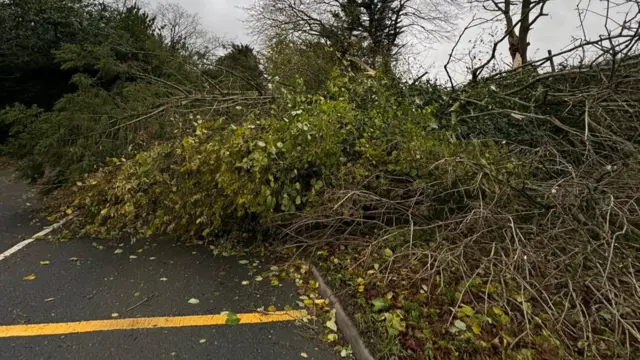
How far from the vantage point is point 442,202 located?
3412 millimetres

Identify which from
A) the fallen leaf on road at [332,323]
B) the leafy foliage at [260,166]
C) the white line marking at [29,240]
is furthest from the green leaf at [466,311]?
the white line marking at [29,240]

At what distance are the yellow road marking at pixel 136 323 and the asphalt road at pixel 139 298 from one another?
0.04 m

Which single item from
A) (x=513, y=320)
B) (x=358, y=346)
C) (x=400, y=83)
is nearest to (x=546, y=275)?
(x=513, y=320)

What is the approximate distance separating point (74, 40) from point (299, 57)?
7445mm

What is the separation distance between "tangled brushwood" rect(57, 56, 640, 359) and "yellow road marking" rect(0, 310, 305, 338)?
64 centimetres

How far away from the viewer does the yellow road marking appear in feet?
7.98

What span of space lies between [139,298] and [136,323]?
37 cm

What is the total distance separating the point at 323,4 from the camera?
1483 centimetres

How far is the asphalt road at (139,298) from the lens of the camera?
228 cm

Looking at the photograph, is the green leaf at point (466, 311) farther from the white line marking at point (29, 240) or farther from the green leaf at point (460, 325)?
the white line marking at point (29, 240)

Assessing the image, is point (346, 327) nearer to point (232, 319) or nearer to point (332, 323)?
point (332, 323)

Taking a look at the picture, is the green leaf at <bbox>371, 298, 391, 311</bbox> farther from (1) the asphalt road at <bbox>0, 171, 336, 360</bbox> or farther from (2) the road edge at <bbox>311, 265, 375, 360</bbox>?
(1) the asphalt road at <bbox>0, 171, 336, 360</bbox>

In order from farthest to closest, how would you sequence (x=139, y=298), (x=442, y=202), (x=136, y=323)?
(x=442, y=202)
(x=139, y=298)
(x=136, y=323)

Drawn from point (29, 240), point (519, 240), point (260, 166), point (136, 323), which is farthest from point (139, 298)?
point (519, 240)
